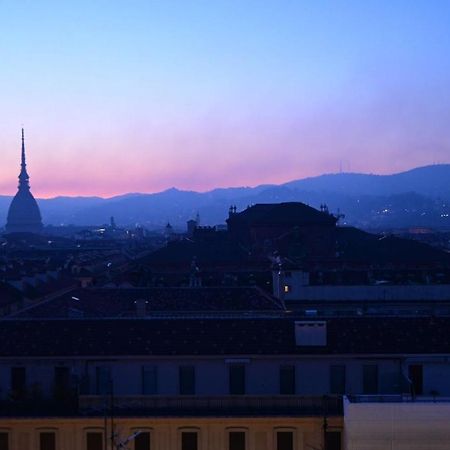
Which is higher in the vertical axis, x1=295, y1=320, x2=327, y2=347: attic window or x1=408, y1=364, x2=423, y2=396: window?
x1=295, y1=320, x2=327, y2=347: attic window

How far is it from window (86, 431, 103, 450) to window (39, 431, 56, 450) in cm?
70

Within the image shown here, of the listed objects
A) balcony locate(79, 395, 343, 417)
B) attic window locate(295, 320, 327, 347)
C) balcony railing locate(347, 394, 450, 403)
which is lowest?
balcony locate(79, 395, 343, 417)

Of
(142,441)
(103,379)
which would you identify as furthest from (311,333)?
(103,379)

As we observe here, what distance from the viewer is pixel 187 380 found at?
20.5m

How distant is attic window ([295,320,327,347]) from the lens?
20.6 meters

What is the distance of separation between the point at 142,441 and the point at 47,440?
1937 millimetres

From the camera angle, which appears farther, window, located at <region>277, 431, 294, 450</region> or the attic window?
the attic window

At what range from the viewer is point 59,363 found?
20.6 meters

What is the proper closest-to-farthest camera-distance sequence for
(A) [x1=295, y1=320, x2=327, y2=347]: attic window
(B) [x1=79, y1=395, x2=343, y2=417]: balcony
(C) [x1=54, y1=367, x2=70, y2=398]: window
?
(B) [x1=79, y1=395, x2=343, y2=417]: balcony < (C) [x1=54, y1=367, x2=70, y2=398]: window < (A) [x1=295, y1=320, x2=327, y2=347]: attic window

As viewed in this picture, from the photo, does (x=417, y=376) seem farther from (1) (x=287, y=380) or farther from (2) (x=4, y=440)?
(2) (x=4, y=440)

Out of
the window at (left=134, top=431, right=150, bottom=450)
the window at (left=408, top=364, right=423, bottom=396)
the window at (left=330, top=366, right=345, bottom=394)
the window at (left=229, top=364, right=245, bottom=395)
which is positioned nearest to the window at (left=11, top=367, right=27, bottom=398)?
the window at (left=134, top=431, right=150, bottom=450)

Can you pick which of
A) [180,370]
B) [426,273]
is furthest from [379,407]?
[426,273]

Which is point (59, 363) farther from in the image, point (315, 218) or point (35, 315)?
point (315, 218)

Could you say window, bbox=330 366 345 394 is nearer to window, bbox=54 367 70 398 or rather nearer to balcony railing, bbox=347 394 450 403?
balcony railing, bbox=347 394 450 403
